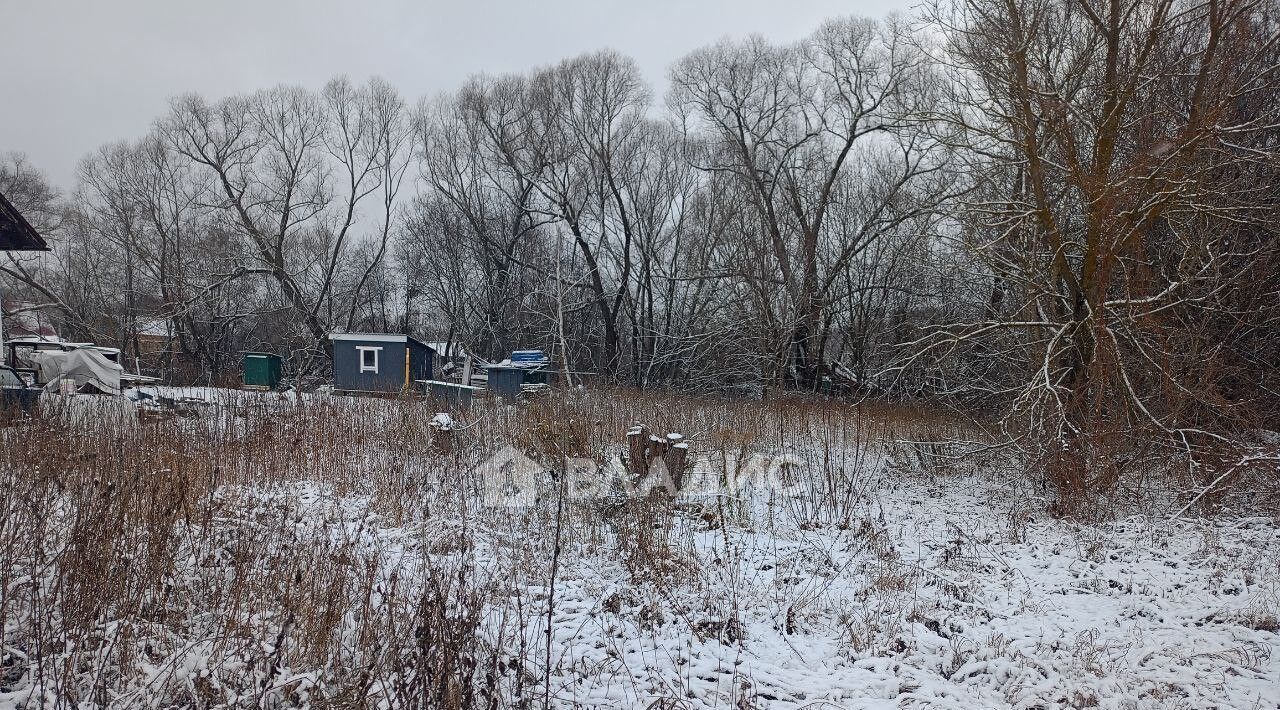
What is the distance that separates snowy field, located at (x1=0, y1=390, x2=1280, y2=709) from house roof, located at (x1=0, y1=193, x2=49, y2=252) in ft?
32.9

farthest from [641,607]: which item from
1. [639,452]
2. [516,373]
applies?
[516,373]

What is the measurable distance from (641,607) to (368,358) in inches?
608

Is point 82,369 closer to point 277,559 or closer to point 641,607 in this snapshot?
point 277,559

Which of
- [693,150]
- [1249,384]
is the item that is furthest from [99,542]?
[693,150]

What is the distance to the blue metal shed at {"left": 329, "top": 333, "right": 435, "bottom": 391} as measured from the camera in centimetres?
1717

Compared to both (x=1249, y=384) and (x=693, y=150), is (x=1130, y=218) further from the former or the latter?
(x=693, y=150)

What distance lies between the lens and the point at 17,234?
11945 millimetres

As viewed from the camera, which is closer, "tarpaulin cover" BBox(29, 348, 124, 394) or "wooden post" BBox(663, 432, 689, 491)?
"wooden post" BBox(663, 432, 689, 491)

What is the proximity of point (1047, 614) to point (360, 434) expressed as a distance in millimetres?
7472

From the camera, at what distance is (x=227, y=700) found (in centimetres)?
249

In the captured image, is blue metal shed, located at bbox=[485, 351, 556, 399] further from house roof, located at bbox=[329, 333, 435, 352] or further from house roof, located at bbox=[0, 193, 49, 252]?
house roof, located at bbox=[0, 193, 49, 252]

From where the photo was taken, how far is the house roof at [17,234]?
A: 11.6 meters

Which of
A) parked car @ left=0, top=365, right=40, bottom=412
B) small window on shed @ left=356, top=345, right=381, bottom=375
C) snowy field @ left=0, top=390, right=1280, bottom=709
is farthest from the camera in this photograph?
small window on shed @ left=356, top=345, right=381, bottom=375

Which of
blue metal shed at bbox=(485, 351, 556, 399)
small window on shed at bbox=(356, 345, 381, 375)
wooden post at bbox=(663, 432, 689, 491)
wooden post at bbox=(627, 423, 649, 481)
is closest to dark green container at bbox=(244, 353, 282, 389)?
small window on shed at bbox=(356, 345, 381, 375)
